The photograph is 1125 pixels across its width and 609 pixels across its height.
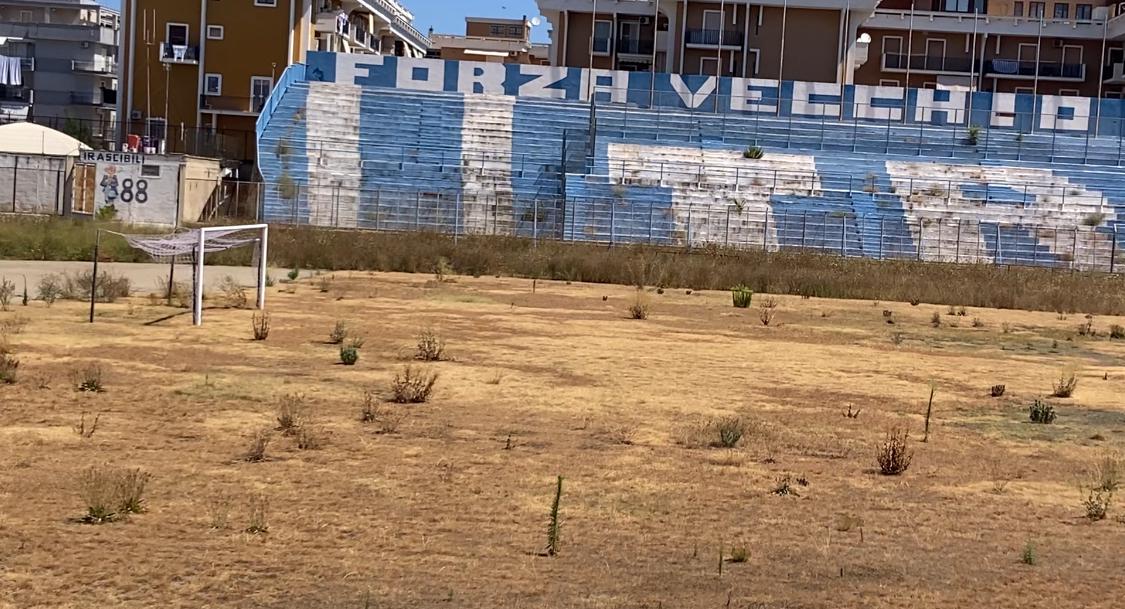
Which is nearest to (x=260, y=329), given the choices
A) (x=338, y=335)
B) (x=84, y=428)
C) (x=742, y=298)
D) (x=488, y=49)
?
(x=338, y=335)

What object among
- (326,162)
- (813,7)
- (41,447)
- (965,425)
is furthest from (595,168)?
(41,447)

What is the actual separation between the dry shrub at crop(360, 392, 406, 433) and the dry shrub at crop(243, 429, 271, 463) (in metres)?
1.22

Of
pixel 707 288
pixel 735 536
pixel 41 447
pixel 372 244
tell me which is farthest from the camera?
pixel 372 244

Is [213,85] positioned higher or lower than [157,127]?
higher

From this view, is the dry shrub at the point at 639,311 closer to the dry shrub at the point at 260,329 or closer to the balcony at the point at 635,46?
the dry shrub at the point at 260,329

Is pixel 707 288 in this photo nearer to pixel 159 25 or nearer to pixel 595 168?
pixel 595 168

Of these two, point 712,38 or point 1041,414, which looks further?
point 712,38

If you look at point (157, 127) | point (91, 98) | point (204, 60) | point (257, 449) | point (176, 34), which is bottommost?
point (257, 449)

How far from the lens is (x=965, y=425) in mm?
14398

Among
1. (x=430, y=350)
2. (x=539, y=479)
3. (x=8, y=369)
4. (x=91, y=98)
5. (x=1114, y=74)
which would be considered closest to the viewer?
(x=539, y=479)

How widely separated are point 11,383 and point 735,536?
27.9 feet

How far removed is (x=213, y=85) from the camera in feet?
228

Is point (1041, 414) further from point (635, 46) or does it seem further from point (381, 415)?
point (635, 46)

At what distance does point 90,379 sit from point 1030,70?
3060 inches
